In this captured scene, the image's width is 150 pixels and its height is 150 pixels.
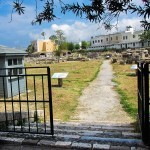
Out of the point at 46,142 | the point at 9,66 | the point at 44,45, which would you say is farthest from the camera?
the point at 44,45

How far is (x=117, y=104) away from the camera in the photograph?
11.3 metres

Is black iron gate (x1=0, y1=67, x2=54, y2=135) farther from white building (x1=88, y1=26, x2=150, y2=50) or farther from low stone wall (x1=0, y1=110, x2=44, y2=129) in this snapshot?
white building (x1=88, y1=26, x2=150, y2=50)

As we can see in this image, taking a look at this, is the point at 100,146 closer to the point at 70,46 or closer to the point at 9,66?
the point at 9,66

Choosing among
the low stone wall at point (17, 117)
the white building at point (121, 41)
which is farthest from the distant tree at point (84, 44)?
the low stone wall at point (17, 117)

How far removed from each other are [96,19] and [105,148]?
2176 mm

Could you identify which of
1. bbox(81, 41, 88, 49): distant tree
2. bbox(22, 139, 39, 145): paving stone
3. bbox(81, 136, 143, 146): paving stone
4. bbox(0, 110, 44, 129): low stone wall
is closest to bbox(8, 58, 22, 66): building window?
bbox(0, 110, 44, 129): low stone wall

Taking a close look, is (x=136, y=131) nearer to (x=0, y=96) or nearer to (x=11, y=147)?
(x=11, y=147)

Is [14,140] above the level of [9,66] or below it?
below

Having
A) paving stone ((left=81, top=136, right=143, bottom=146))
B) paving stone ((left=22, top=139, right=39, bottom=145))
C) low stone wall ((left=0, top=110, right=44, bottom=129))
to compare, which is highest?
paving stone ((left=81, top=136, right=143, bottom=146))

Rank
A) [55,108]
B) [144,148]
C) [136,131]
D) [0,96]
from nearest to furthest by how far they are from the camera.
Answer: [144,148]
[136,131]
[55,108]
[0,96]

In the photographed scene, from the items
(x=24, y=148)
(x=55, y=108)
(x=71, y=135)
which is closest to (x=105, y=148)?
(x=71, y=135)

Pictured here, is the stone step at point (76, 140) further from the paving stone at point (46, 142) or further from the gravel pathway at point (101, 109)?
the gravel pathway at point (101, 109)

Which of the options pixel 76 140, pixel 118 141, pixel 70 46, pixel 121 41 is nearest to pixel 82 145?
pixel 76 140

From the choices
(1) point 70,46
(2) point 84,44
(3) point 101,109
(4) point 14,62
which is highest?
(2) point 84,44
